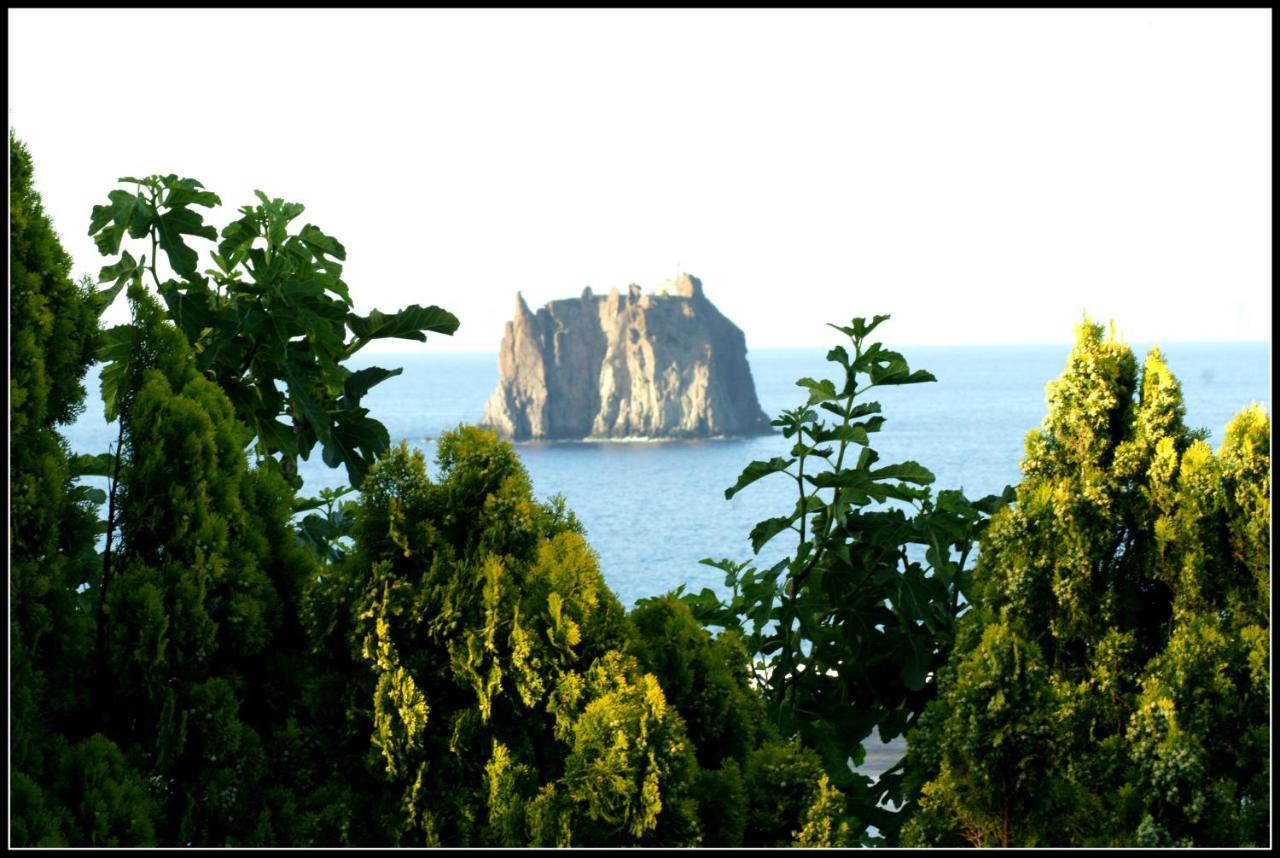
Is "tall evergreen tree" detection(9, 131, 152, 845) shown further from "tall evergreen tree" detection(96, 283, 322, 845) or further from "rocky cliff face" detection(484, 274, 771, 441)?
"rocky cliff face" detection(484, 274, 771, 441)

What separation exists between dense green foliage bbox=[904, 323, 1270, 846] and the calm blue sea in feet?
8.72

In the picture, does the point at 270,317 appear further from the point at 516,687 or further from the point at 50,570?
the point at 516,687

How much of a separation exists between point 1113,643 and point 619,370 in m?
95.6

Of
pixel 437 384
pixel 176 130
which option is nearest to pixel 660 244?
pixel 437 384

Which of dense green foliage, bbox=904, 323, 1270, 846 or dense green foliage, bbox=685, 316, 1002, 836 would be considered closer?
dense green foliage, bbox=904, 323, 1270, 846

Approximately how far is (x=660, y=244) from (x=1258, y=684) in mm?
95148

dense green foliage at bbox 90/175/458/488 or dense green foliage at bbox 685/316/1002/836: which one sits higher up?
dense green foliage at bbox 90/175/458/488

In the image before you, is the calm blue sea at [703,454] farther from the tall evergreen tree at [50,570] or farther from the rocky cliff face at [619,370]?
the rocky cliff face at [619,370]

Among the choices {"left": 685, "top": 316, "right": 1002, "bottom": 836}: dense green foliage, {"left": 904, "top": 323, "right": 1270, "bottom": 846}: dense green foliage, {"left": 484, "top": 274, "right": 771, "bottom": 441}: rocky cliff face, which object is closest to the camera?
{"left": 904, "top": 323, "right": 1270, "bottom": 846}: dense green foliage

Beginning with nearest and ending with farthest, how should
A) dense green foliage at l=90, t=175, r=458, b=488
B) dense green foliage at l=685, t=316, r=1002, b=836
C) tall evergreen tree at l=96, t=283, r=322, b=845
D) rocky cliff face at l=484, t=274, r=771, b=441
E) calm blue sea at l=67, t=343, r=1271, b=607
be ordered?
tall evergreen tree at l=96, t=283, r=322, b=845 < dense green foliage at l=90, t=175, r=458, b=488 < dense green foliage at l=685, t=316, r=1002, b=836 < calm blue sea at l=67, t=343, r=1271, b=607 < rocky cliff face at l=484, t=274, r=771, b=441

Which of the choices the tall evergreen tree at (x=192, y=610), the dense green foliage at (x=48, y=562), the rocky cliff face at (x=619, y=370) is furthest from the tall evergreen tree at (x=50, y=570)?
the rocky cliff face at (x=619, y=370)

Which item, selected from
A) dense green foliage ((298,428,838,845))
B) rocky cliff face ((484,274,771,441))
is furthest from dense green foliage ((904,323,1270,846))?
rocky cliff face ((484,274,771,441))

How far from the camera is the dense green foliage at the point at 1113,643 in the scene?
3232 millimetres

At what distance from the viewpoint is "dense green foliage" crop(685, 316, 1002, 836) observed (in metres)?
4.10
